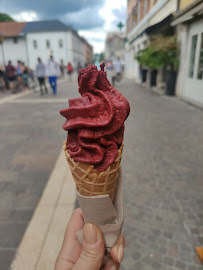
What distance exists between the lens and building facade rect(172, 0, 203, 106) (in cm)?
925

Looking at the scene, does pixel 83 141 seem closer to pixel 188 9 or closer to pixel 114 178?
pixel 114 178

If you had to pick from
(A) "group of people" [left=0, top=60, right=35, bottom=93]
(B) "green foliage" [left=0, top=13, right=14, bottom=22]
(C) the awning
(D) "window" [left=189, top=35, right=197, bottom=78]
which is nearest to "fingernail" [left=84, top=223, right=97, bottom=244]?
(C) the awning

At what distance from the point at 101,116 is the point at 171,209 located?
2143 millimetres

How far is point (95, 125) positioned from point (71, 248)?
3.15 feet

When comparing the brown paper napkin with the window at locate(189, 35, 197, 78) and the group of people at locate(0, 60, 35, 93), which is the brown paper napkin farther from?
the group of people at locate(0, 60, 35, 93)

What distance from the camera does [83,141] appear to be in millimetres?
1565

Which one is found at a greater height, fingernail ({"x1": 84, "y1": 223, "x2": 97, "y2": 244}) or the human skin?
fingernail ({"x1": 84, "y1": 223, "x2": 97, "y2": 244})

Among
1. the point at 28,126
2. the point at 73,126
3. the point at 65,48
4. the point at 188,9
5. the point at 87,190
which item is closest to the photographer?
the point at 73,126

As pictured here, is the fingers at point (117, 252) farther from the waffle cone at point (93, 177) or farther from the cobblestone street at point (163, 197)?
the cobblestone street at point (163, 197)

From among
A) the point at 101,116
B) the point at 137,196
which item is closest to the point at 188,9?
the point at 137,196

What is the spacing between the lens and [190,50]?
10.6m

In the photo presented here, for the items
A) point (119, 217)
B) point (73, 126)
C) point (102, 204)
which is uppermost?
point (73, 126)

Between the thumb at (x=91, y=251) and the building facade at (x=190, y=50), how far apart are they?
9126mm

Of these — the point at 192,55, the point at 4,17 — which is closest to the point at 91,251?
the point at 192,55
